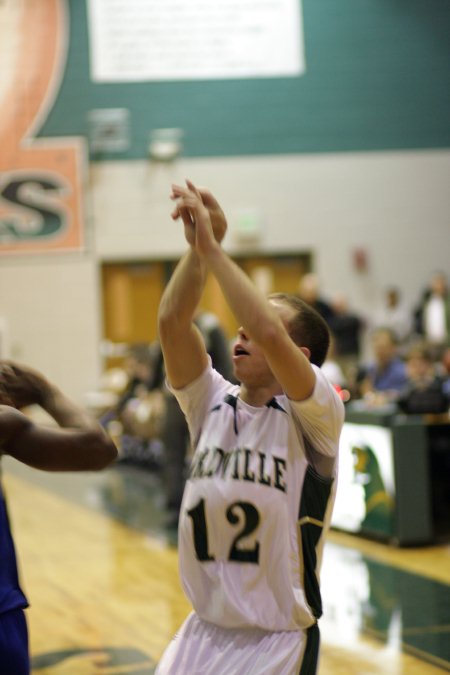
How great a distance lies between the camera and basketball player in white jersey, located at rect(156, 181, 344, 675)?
264 centimetres

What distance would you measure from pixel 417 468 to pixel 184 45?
12.7 m

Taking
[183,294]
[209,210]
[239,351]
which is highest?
[209,210]

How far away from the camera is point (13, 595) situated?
7.99 feet

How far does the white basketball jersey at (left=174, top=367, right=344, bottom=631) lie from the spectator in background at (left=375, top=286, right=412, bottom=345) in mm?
15910

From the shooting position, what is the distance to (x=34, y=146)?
18.7 metres

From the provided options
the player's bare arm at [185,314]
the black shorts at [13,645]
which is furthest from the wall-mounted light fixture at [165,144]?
the black shorts at [13,645]

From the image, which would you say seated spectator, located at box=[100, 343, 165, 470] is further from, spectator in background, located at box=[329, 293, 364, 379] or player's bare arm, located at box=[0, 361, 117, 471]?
player's bare arm, located at box=[0, 361, 117, 471]

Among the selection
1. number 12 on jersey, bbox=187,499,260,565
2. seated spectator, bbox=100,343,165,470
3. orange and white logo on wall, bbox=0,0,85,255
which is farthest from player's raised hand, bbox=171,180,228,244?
orange and white logo on wall, bbox=0,0,85,255

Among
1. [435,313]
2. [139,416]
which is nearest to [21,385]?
[139,416]

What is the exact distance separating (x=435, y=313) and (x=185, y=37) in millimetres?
6151

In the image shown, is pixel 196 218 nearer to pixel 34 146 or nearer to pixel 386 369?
pixel 386 369

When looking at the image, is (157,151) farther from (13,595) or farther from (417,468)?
(13,595)

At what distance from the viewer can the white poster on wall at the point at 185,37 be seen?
18.8 metres

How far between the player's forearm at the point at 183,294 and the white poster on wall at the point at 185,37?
16643mm
